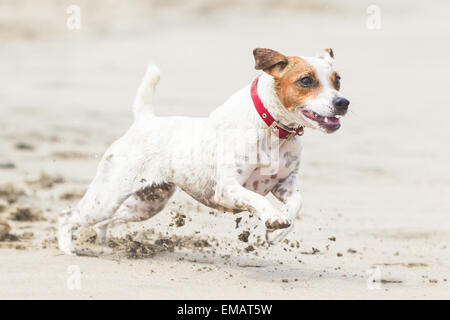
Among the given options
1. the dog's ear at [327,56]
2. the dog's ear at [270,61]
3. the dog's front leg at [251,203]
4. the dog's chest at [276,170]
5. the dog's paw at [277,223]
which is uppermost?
the dog's ear at [327,56]

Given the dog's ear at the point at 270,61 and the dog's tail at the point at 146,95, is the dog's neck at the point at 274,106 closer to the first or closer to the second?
the dog's ear at the point at 270,61

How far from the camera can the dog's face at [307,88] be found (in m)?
5.63

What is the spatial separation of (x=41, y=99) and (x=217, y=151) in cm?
1182

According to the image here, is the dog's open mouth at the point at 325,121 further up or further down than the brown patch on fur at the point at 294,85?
further down

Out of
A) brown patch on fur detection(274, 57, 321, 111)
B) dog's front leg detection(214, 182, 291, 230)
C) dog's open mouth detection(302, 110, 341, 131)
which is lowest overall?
dog's front leg detection(214, 182, 291, 230)

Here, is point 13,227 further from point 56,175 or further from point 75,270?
point 56,175

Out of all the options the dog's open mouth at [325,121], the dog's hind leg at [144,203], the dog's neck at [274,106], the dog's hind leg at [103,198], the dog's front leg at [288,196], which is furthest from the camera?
the dog's hind leg at [144,203]

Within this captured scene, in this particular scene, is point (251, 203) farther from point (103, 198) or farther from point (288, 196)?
point (103, 198)

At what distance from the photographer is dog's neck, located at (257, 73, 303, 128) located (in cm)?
584

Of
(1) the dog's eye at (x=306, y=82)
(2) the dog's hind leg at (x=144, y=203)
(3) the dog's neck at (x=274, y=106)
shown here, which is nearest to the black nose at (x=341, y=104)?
(1) the dog's eye at (x=306, y=82)

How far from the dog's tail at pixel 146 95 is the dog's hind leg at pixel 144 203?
2.10ft

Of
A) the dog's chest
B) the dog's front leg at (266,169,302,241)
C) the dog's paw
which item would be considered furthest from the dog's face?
the dog's paw

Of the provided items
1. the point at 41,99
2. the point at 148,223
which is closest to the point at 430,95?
the point at 41,99

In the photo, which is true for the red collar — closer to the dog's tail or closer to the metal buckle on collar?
the metal buckle on collar
